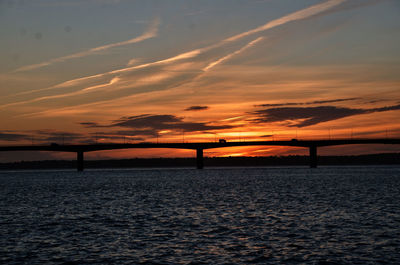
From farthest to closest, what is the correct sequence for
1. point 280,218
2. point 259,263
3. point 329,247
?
point 280,218 < point 329,247 < point 259,263

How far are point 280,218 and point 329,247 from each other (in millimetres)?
12965

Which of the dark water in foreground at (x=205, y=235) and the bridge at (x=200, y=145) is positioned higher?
the bridge at (x=200, y=145)

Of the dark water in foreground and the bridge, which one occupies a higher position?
the bridge

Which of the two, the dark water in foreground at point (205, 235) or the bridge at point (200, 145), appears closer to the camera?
the dark water in foreground at point (205, 235)

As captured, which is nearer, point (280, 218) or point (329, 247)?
point (329, 247)

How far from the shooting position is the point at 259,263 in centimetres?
2308

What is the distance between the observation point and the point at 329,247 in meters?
26.8

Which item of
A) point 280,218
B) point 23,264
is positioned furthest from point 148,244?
point 280,218

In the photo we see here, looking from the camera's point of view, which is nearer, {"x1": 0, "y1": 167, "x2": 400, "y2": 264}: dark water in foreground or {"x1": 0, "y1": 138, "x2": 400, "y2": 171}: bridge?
{"x1": 0, "y1": 167, "x2": 400, "y2": 264}: dark water in foreground

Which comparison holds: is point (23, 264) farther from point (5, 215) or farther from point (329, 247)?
point (5, 215)

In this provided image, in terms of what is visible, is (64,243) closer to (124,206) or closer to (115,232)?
(115,232)

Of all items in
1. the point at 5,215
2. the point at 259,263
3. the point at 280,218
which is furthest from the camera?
the point at 5,215

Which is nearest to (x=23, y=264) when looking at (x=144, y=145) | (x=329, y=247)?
(x=329, y=247)

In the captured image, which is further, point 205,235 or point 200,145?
point 200,145
